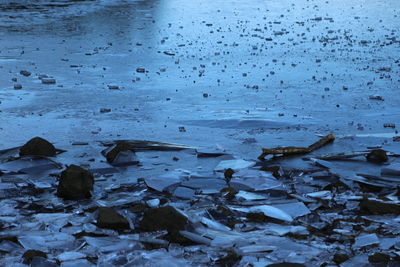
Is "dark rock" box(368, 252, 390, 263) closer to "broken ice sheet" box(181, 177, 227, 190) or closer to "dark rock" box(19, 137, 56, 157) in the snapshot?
"broken ice sheet" box(181, 177, 227, 190)

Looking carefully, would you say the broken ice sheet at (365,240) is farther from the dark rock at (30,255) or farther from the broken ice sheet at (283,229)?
the dark rock at (30,255)

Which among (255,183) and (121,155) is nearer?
(255,183)

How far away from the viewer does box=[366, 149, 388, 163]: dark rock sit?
5805 mm

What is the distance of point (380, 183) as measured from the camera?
5219 millimetres

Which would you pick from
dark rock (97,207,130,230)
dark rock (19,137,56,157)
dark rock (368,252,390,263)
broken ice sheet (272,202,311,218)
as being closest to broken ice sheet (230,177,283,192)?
broken ice sheet (272,202,311,218)

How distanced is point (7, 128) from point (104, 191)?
2.19 metres

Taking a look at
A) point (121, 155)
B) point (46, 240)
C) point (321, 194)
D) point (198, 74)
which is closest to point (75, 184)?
point (46, 240)

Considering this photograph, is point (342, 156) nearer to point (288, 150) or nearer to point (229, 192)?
point (288, 150)

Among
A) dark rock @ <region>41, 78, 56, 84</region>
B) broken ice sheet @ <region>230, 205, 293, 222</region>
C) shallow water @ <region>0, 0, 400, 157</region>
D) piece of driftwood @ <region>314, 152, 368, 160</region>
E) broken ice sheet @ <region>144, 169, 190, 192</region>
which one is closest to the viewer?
broken ice sheet @ <region>230, 205, 293, 222</region>

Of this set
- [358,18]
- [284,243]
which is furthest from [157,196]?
[358,18]

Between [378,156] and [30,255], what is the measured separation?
3.25 meters

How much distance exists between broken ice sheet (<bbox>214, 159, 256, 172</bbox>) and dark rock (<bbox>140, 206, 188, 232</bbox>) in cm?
144

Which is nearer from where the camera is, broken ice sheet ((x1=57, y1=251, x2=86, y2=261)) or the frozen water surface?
broken ice sheet ((x1=57, y1=251, x2=86, y2=261))

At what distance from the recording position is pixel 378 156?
5.81 meters
